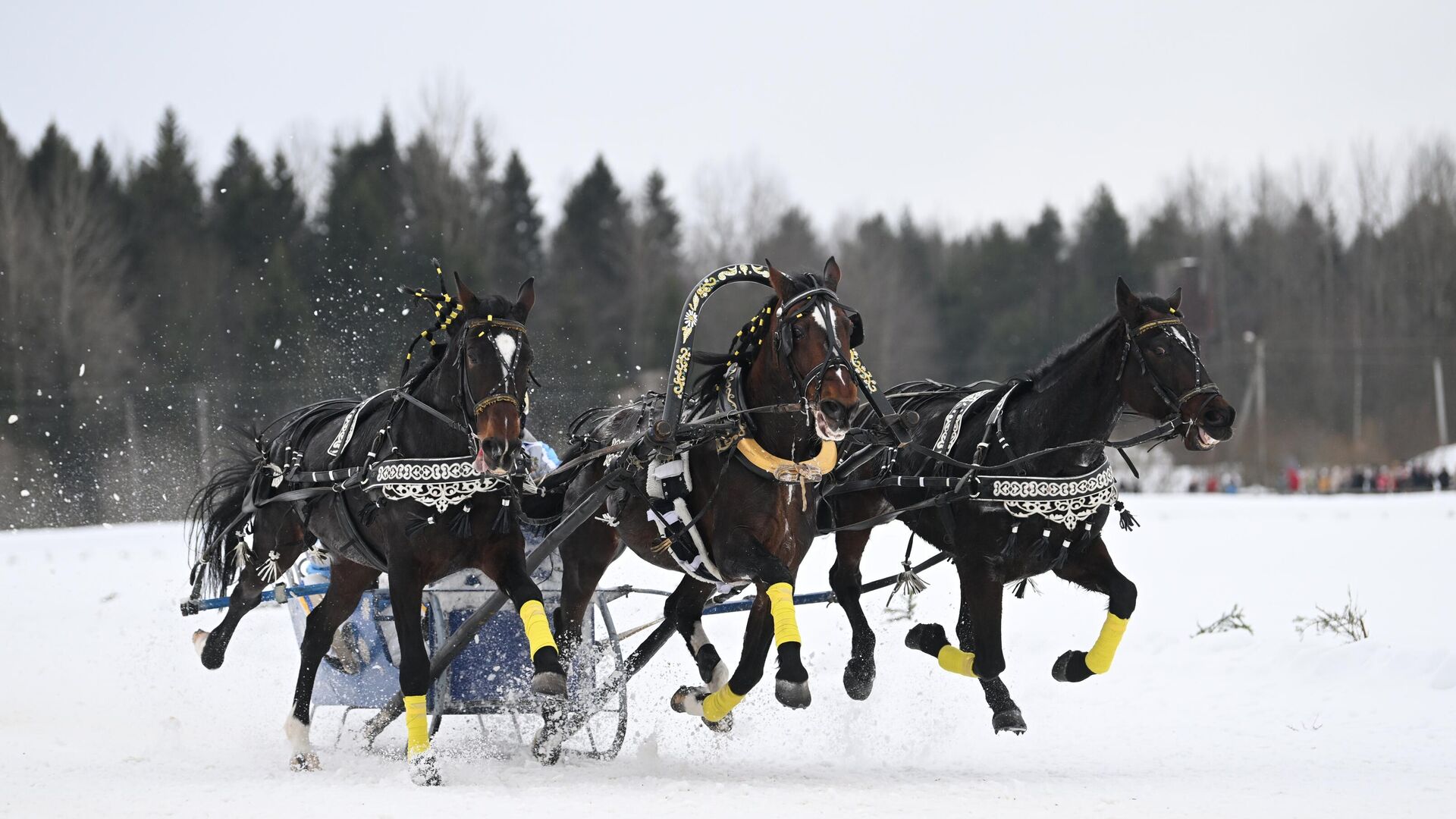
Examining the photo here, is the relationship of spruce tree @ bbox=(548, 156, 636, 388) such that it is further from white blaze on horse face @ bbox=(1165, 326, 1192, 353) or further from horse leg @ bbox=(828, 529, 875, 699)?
white blaze on horse face @ bbox=(1165, 326, 1192, 353)

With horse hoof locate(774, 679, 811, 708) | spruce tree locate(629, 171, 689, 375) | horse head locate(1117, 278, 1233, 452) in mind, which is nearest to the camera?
horse hoof locate(774, 679, 811, 708)

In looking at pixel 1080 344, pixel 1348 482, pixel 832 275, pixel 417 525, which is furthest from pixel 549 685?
pixel 1348 482

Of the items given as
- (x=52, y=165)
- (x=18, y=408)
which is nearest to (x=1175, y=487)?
(x=18, y=408)

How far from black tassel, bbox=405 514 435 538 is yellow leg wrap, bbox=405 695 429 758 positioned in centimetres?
73

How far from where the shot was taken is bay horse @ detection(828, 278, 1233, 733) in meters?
6.52

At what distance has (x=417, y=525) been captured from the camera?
6.35 m

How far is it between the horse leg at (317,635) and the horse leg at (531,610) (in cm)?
103

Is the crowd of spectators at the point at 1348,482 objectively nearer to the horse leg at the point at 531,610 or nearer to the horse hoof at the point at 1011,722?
the horse hoof at the point at 1011,722

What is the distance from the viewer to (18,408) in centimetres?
2455

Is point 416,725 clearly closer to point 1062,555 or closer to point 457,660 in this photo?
point 457,660

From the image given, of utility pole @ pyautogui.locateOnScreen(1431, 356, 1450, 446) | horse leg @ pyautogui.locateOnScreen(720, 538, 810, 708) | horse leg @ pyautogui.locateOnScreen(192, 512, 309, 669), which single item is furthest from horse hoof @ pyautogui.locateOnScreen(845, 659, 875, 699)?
utility pole @ pyautogui.locateOnScreen(1431, 356, 1450, 446)

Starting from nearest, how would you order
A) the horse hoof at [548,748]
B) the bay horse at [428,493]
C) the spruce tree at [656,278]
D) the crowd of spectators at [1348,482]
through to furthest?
the bay horse at [428,493], the horse hoof at [548,748], the crowd of spectators at [1348,482], the spruce tree at [656,278]

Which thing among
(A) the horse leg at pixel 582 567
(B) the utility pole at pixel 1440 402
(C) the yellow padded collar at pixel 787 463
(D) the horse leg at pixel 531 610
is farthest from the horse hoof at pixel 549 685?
(B) the utility pole at pixel 1440 402

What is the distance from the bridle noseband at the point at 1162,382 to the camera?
6387mm
